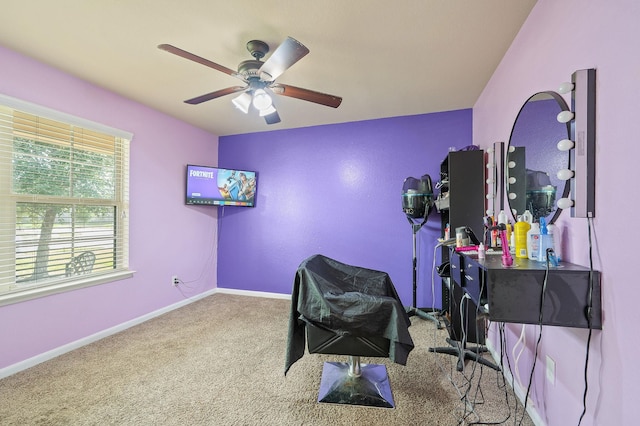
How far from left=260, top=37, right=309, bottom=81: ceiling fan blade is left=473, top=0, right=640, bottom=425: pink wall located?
125 cm

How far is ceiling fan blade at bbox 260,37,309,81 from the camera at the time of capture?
154cm

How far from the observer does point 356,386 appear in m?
1.84

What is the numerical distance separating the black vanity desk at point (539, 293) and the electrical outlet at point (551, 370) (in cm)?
46

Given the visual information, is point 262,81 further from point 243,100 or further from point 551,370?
point 551,370

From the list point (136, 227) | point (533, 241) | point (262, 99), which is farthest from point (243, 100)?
point (533, 241)

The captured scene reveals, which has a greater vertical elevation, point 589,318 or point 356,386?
point 589,318

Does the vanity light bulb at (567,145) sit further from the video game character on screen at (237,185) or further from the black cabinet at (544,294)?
the video game character on screen at (237,185)

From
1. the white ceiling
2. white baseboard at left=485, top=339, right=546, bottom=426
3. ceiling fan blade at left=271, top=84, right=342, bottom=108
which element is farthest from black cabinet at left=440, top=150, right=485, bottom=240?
ceiling fan blade at left=271, top=84, right=342, bottom=108

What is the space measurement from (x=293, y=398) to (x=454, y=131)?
10.2 feet

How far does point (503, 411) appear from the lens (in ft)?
5.51

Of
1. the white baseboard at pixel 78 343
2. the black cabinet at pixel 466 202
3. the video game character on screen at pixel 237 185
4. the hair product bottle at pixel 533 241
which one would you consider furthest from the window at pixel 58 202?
the hair product bottle at pixel 533 241

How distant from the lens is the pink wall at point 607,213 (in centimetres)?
93

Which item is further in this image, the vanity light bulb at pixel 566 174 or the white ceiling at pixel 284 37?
the white ceiling at pixel 284 37

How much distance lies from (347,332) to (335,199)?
7.73 ft
